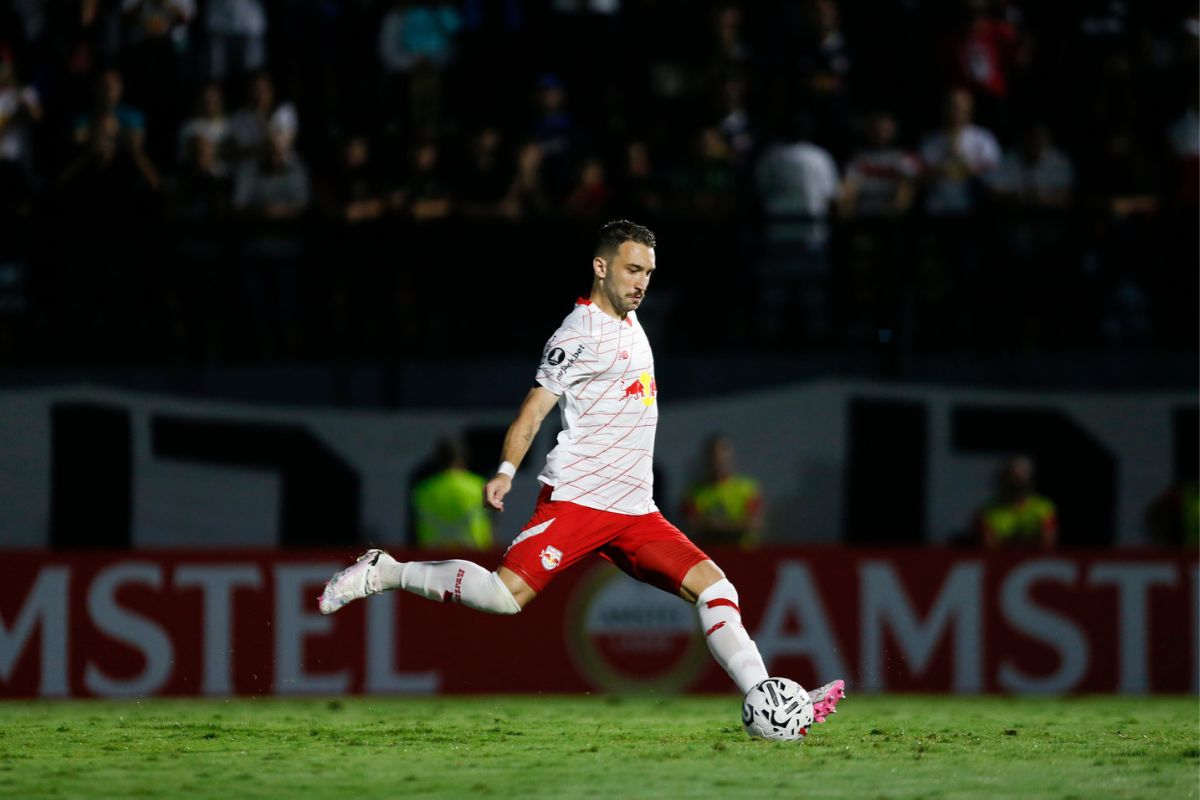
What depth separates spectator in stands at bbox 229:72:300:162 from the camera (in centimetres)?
1405

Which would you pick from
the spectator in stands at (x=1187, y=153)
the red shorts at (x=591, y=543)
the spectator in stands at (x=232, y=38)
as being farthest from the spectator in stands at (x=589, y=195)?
the red shorts at (x=591, y=543)

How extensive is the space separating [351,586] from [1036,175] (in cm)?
750

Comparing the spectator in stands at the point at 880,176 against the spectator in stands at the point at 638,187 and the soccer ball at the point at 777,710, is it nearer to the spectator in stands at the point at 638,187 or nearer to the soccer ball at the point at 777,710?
the spectator in stands at the point at 638,187

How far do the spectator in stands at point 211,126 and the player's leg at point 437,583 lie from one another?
6.20 meters

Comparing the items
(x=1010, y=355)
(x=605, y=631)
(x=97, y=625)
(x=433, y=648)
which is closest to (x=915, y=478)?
(x=1010, y=355)

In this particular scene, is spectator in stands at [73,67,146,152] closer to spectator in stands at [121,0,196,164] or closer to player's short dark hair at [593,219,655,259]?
spectator in stands at [121,0,196,164]

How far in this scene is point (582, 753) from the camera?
323 inches

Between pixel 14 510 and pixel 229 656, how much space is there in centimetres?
206

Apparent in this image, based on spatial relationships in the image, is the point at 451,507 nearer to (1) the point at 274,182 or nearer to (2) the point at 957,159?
(1) the point at 274,182

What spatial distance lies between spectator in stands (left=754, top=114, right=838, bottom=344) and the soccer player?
5285 millimetres

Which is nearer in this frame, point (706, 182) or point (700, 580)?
point (700, 580)

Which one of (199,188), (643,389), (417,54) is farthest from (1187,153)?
(199,188)

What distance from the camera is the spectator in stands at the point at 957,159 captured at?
13.8 meters

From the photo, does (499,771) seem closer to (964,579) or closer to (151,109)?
(964,579)
